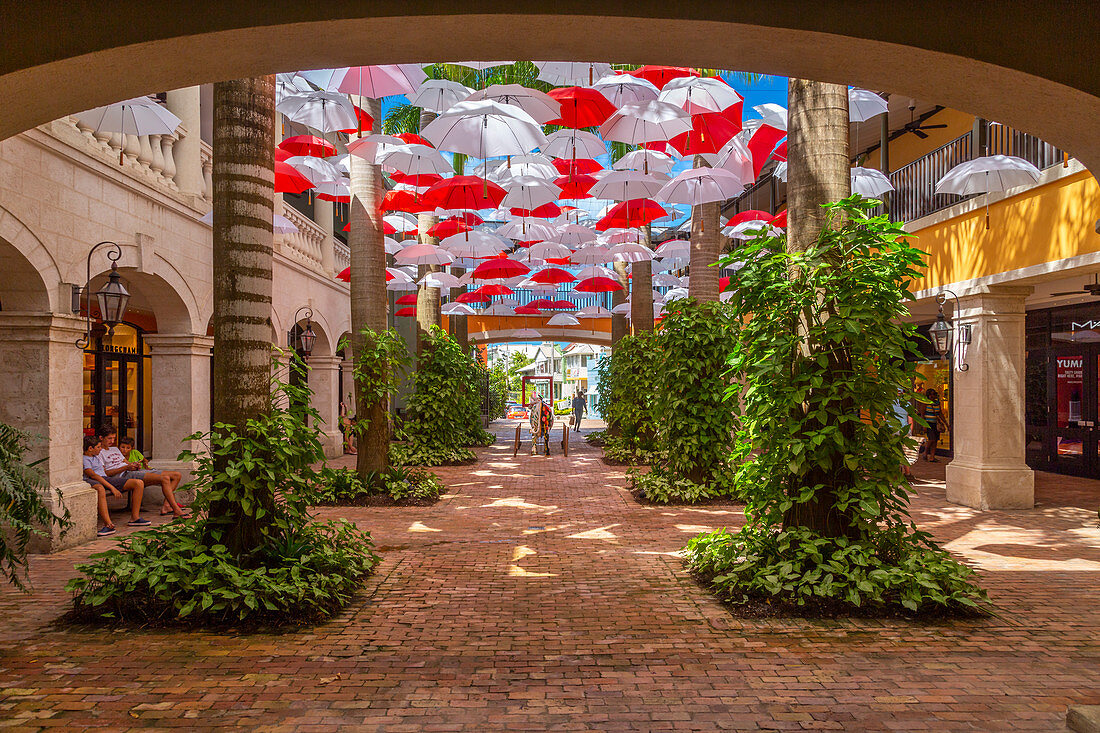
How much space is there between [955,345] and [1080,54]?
924cm

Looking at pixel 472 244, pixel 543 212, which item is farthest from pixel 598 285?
pixel 543 212

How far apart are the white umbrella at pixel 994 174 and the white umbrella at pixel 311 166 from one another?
31.0 ft

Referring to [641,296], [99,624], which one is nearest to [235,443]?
[99,624]

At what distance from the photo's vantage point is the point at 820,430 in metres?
5.61

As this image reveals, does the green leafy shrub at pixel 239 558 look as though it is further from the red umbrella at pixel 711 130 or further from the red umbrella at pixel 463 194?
the red umbrella at pixel 711 130

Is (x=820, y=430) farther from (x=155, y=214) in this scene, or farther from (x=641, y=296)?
(x=641, y=296)

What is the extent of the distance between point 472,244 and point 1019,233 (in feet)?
32.9

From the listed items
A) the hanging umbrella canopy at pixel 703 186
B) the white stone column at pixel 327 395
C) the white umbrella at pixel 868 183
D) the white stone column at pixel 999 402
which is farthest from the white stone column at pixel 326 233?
the white stone column at pixel 999 402

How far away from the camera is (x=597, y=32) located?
3.21 meters

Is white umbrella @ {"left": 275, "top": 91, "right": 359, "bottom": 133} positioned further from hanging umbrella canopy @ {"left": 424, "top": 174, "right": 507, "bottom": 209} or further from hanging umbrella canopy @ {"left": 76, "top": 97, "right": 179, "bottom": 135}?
hanging umbrella canopy @ {"left": 424, "top": 174, "right": 507, "bottom": 209}

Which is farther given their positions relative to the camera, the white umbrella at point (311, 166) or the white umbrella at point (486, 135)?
the white umbrella at point (311, 166)

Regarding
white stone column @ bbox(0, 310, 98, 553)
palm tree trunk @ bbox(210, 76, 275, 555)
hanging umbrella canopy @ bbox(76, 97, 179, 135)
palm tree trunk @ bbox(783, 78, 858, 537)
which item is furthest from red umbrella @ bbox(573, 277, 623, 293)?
palm tree trunk @ bbox(210, 76, 275, 555)

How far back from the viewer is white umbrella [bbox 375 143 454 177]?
34.5 ft

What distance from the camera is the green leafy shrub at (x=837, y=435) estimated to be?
17.9ft
